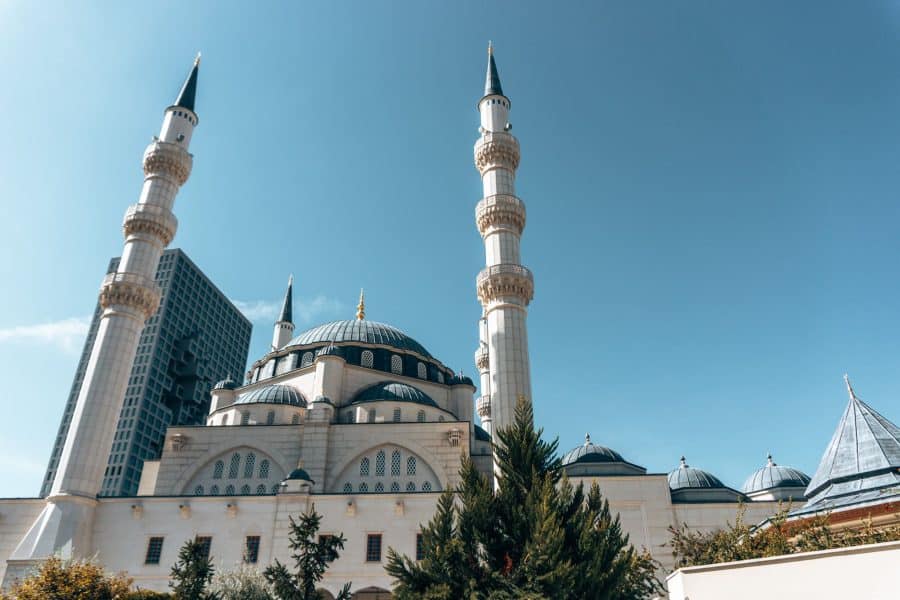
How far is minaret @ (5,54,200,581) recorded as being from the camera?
23891 mm

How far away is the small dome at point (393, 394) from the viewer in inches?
1240

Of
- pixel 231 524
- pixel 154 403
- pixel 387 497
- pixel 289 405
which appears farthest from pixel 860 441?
pixel 154 403

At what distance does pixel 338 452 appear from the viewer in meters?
29.4

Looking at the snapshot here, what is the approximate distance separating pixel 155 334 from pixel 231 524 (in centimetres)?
5320

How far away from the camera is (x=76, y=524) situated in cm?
2406

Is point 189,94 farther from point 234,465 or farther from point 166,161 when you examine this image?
point 234,465

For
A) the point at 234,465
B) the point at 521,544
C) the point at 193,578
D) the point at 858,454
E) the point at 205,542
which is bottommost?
the point at 193,578

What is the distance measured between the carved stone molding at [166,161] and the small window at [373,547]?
65.6 feet

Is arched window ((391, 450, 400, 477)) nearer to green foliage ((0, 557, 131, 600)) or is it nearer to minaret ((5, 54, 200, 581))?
minaret ((5, 54, 200, 581))

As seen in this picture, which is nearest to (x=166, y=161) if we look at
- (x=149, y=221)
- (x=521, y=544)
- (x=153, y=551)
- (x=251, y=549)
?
(x=149, y=221)

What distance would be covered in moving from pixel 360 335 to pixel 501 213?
39.0 feet

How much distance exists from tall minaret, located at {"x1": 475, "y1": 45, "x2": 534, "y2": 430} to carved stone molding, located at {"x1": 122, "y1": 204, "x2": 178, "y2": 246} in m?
14.8

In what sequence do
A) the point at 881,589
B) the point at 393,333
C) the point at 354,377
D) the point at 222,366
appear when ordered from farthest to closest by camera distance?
the point at 222,366
the point at 393,333
the point at 354,377
the point at 881,589

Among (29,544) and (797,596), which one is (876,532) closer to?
(797,596)
